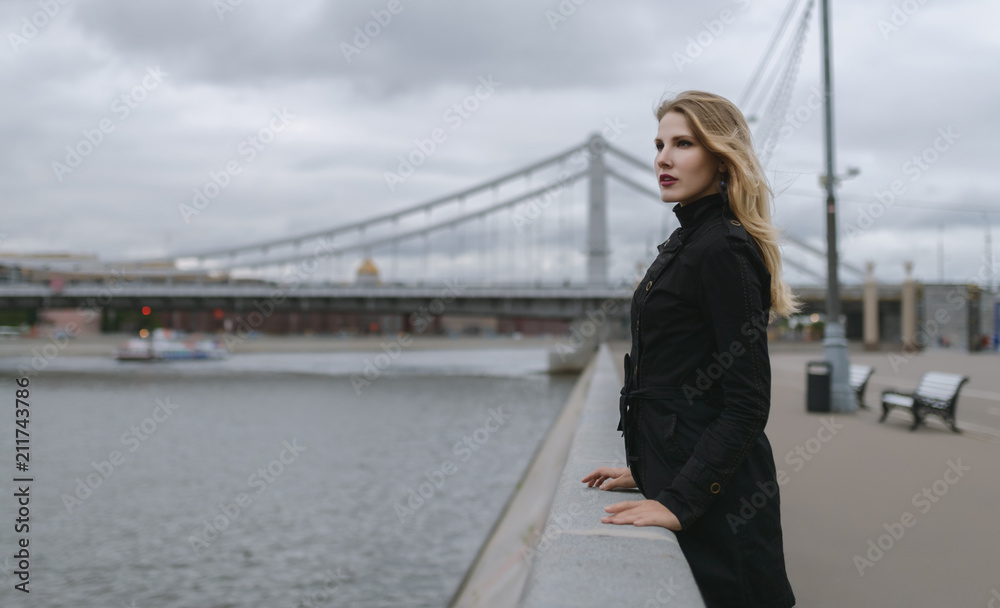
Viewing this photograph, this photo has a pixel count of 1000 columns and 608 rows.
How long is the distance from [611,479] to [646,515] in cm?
55

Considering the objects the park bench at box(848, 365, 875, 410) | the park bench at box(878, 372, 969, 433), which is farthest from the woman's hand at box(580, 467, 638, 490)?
the park bench at box(848, 365, 875, 410)

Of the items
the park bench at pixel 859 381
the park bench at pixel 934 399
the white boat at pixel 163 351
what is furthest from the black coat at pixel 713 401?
the white boat at pixel 163 351

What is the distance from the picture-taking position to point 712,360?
1.68m

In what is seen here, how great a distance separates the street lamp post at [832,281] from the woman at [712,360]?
29.6 ft

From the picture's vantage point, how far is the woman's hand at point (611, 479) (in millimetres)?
2211

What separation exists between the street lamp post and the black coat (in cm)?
903

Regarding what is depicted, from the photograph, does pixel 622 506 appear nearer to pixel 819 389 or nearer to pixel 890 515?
pixel 890 515

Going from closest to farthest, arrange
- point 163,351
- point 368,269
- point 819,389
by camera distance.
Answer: point 819,389 → point 163,351 → point 368,269

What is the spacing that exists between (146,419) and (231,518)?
1040 centimetres

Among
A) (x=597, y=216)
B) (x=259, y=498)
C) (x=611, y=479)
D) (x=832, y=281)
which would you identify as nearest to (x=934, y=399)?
(x=832, y=281)

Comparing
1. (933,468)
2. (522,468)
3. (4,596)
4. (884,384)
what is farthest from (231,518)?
(884,384)

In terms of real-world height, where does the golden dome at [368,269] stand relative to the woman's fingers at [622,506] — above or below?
above

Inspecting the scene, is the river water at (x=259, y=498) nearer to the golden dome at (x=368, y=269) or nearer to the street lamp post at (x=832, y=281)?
the street lamp post at (x=832, y=281)

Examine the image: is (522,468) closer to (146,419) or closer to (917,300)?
(146,419)
